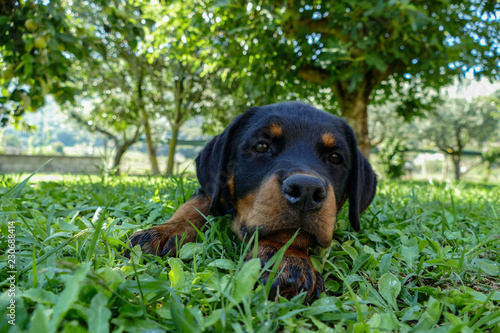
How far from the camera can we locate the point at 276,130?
254 centimetres

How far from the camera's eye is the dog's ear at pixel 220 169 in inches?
101

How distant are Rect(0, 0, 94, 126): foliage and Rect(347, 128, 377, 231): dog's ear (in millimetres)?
3389

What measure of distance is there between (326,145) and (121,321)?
1.95 metres

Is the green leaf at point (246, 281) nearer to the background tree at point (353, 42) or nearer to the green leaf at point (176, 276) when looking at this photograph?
the green leaf at point (176, 276)

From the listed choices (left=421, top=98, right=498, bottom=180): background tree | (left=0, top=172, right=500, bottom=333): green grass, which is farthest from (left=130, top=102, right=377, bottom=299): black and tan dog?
(left=421, top=98, right=498, bottom=180): background tree

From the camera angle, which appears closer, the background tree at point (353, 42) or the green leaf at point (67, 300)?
the green leaf at point (67, 300)

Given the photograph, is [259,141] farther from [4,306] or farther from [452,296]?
[4,306]

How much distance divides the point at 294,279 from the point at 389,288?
21.1 inches

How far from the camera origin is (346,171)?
107 inches

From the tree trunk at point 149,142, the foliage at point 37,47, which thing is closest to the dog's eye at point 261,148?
the foliage at point 37,47

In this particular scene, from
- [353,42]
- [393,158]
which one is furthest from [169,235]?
[393,158]

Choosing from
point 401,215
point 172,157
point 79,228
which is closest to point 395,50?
point 401,215

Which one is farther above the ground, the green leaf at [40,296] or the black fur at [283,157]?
the black fur at [283,157]

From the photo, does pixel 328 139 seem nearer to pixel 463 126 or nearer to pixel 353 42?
pixel 353 42
